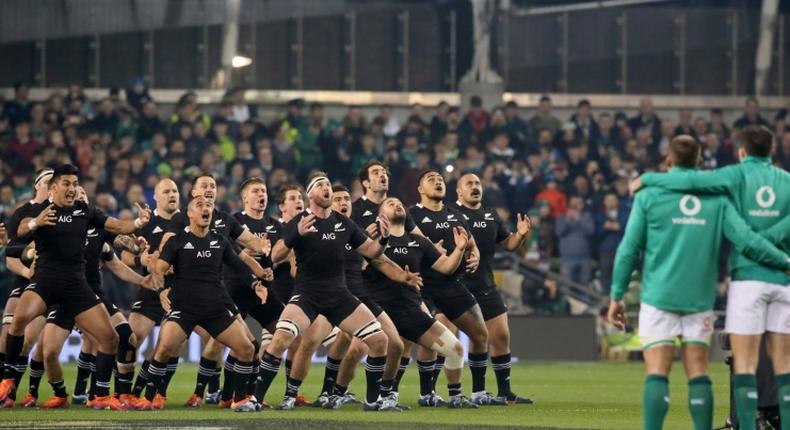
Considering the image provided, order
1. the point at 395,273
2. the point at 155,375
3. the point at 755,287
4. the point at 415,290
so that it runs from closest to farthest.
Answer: the point at 755,287, the point at 155,375, the point at 395,273, the point at 415,290

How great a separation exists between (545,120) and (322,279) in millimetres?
15538

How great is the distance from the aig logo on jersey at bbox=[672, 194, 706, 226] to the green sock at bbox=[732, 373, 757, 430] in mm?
1217

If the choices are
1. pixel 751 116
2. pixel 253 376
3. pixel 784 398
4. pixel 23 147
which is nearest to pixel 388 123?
pixel 23 147

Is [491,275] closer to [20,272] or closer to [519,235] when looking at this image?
[519,235]

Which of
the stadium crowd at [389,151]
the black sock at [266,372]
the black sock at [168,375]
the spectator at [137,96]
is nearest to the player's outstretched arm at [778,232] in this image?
the black sock at [266,372]

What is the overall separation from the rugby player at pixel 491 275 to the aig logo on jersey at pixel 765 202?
17.8 feet

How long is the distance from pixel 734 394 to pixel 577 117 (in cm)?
1905

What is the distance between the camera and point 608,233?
90.2 feet

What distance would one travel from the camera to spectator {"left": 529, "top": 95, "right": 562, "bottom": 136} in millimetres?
30625

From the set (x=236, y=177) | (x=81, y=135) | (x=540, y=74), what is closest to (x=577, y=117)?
(x=540, y=74)

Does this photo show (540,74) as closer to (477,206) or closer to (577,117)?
(577,117)

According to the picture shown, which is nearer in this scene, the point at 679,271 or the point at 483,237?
the point at 679,271

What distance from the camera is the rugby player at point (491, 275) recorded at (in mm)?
17328

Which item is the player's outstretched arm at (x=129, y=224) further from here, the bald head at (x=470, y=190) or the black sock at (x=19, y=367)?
the bald head at (x=470, y=190)
